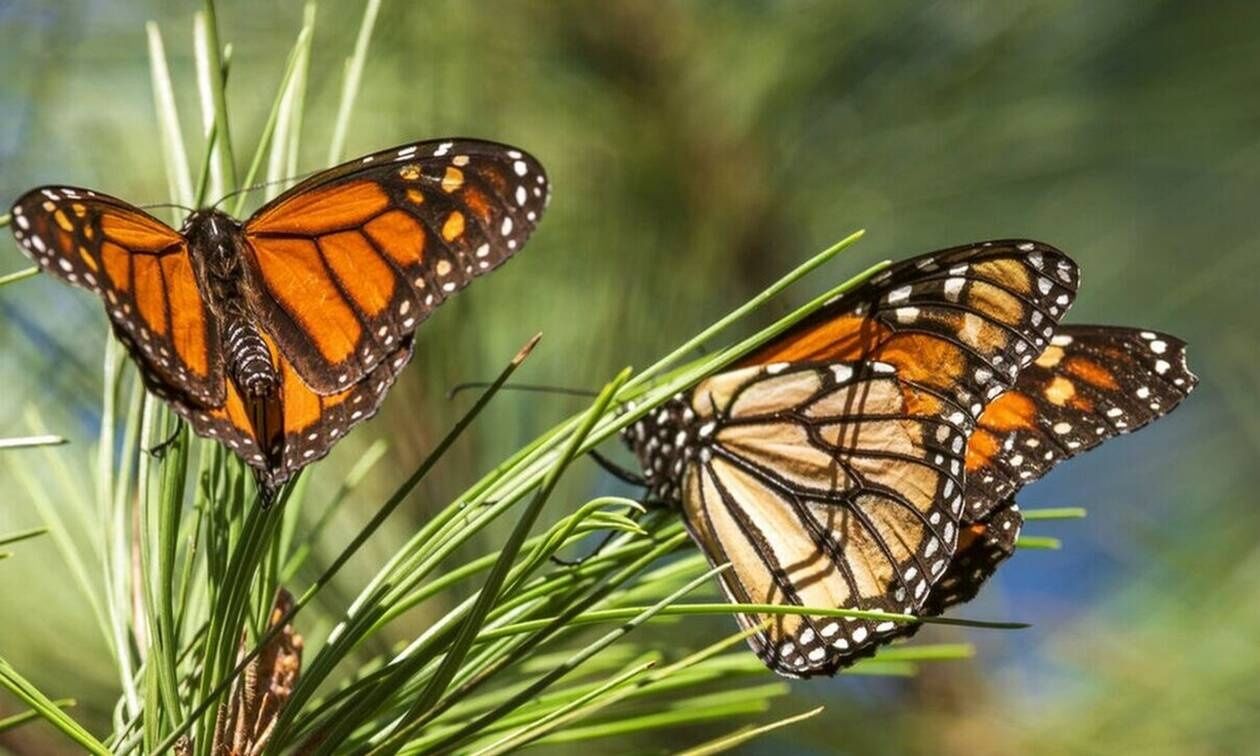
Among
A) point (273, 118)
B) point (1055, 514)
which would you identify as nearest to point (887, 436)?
point (1055, 514)

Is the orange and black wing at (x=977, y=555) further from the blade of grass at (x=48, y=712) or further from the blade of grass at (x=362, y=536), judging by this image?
the blade of grass at (x=48, y=712)

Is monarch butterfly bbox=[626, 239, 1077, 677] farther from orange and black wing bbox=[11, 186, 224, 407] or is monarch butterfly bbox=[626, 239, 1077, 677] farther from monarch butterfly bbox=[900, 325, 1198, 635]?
orange and black wing bbox=[11, 186, 224, 407]

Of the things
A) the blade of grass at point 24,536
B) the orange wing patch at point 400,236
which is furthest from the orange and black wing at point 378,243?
the blade of grass at point 24,536

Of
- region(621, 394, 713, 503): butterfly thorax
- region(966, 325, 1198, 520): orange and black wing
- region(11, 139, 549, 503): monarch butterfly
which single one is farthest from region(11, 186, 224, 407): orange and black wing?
region(966, 325, 1198, 520): orange and black wing

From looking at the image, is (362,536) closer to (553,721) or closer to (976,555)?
(553,721)

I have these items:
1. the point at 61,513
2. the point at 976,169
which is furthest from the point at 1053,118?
the point at 61,513

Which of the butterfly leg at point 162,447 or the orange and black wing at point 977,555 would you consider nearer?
the butterfly leg at point 162,447
